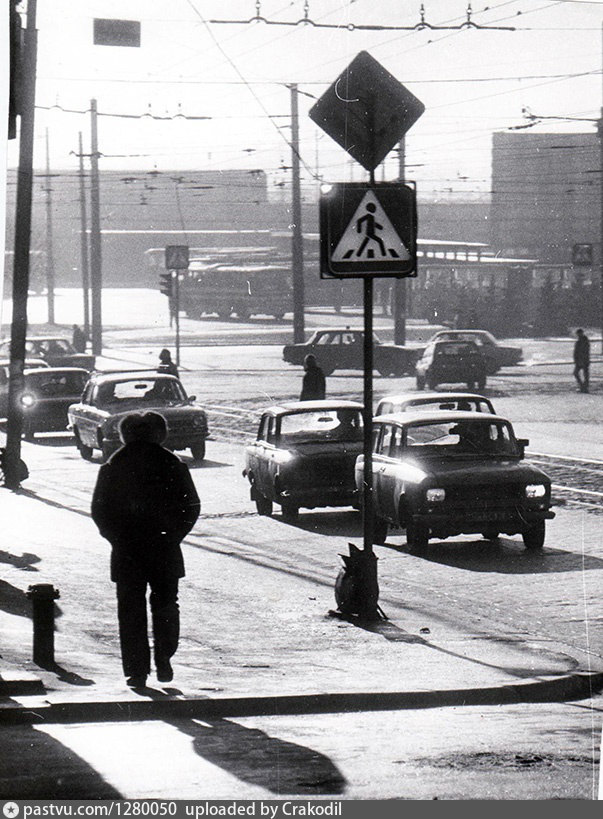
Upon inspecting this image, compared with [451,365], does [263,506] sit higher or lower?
lower

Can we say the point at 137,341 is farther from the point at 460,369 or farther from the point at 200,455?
the point at 460,369

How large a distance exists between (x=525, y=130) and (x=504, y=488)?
333 cm

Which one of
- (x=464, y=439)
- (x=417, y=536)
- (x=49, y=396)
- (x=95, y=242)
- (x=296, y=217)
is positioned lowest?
(x=417, y=536)

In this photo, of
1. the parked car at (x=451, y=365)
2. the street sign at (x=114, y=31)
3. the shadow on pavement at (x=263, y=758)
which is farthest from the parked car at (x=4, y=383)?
the shadow on pavement at (x=263, y=758)

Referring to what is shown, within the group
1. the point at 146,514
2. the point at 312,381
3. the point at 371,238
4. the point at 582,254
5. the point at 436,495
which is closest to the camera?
the point at 146,514

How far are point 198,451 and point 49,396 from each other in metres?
2.72

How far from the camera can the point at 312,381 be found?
1789 cm

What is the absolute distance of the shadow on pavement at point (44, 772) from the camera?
5.54 metres

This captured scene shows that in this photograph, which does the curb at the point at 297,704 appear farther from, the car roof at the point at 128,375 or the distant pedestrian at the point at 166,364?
the distant pedestrian at the point at 166,364

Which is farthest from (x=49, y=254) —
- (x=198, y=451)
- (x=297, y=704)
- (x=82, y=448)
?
(x=198, y=451)

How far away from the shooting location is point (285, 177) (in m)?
11.5

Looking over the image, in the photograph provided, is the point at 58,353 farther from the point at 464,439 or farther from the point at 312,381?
the point at 464,439

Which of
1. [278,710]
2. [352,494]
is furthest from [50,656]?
[352,494]

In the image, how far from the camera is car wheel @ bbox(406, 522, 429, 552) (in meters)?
12.6
